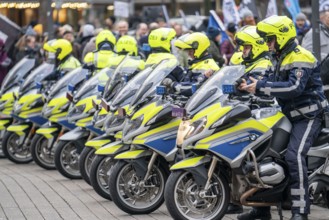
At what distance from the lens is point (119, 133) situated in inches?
518

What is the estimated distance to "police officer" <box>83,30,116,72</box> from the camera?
1672 centimetres

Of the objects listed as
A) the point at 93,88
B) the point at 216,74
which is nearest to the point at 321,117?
the point at 216,74

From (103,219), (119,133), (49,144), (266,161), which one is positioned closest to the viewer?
(266,161)

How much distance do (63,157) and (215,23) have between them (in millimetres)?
6736

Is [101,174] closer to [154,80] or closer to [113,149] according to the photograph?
[113,149]

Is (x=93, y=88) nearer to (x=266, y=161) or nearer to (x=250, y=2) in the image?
(x=266, y=161)

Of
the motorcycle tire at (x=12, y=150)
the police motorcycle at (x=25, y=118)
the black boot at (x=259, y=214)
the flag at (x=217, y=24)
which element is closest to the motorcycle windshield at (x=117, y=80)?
the black boot at (x=259, y=214)

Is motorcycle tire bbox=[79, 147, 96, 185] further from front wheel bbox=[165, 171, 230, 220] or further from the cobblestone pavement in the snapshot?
front wheel bbox=[165, 171, 230, 220]

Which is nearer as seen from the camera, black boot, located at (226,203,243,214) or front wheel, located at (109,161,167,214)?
black boot, located at (226,203,243,214)

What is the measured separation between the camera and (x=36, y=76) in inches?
728

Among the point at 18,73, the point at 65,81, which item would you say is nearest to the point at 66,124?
the point at 65,81

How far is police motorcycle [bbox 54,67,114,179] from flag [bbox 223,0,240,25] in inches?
253

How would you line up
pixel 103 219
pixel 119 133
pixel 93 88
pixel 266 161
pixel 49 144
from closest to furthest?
pixel 266 161
pixel 103 219
pixel 119 133
pixel 93 88
pixel 49 144

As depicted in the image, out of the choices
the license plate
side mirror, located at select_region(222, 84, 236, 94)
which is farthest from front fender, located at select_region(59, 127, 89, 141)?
side mirror, located at select_region(222, 84, 236, 94)
